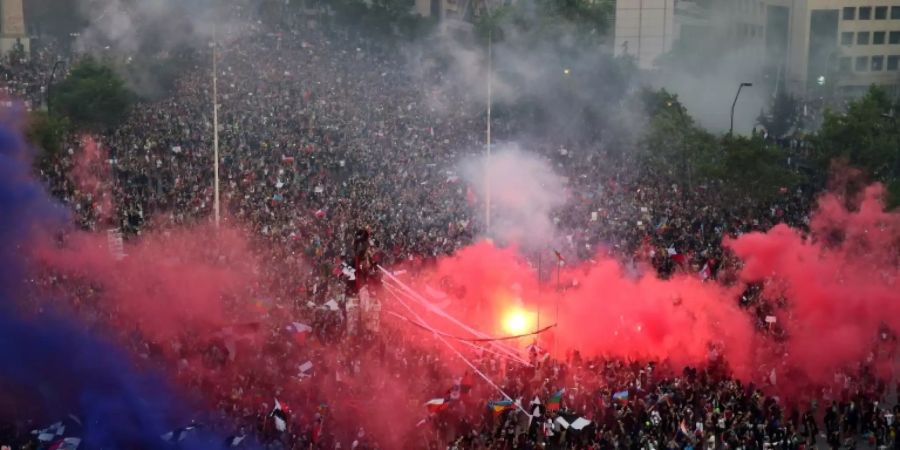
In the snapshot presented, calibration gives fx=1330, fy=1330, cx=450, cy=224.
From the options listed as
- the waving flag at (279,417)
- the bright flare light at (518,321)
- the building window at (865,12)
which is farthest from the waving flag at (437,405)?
the building window at (865,12)

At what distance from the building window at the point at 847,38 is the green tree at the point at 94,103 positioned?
4666 centimetres

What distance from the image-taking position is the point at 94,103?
45750mm

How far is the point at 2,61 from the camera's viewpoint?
2149 inches

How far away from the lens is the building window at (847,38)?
7788cm

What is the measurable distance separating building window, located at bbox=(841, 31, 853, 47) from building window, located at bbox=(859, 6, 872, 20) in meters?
1.12

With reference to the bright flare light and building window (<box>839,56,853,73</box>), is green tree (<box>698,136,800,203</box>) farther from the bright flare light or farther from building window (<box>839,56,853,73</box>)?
building window (<box>839,56,853,73</box>)

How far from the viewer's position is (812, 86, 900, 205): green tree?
1928 inches

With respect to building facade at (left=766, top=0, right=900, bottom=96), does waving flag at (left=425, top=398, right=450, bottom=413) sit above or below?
below

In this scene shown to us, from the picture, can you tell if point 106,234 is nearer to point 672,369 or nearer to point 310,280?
point 310,280

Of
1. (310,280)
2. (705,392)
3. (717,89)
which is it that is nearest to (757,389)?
(705,392)

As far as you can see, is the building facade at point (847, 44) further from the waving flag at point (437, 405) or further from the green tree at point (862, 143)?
the waving flag at point (437, 405)

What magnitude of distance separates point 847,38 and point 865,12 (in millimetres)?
1806

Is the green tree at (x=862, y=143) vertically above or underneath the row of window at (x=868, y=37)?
underneath

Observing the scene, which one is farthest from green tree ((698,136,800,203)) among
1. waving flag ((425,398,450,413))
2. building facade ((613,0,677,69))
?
building facade ((613,0,677,69))
